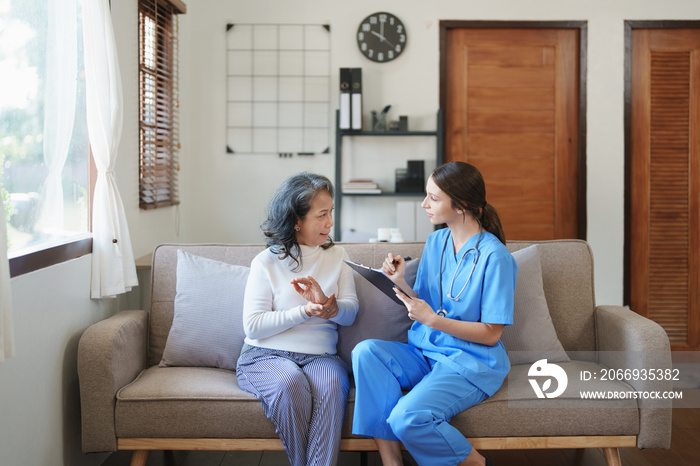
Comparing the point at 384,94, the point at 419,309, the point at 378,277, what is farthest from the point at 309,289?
the point at 384,94

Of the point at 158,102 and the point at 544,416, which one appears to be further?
the point at 158,102

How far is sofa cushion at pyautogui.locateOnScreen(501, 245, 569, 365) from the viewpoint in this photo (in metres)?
2.17

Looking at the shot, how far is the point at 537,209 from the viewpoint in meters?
4.00

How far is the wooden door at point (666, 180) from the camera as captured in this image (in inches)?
154

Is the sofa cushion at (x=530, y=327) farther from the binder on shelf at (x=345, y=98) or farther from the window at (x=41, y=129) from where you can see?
the binder on shelf at (x=345, y=98)

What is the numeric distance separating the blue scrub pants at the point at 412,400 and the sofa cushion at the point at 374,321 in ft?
0.72

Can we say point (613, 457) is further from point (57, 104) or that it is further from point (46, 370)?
point (57, 104)

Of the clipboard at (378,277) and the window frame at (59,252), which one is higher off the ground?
the window frame at (59,252)

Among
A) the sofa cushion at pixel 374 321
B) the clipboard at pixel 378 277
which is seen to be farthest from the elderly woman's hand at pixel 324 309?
the sofa cushion at pixel 374 321

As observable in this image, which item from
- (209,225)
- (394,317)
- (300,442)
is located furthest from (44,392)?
(209,225)

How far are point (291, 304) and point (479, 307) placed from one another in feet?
1.91

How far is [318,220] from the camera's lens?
2.06 meters

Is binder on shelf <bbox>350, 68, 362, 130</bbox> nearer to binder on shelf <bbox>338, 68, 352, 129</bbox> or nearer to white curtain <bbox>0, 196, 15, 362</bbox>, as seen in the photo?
binder on shelf <bbox>338, 68, 352, 129</bbox>

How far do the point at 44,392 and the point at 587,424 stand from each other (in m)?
1.62
